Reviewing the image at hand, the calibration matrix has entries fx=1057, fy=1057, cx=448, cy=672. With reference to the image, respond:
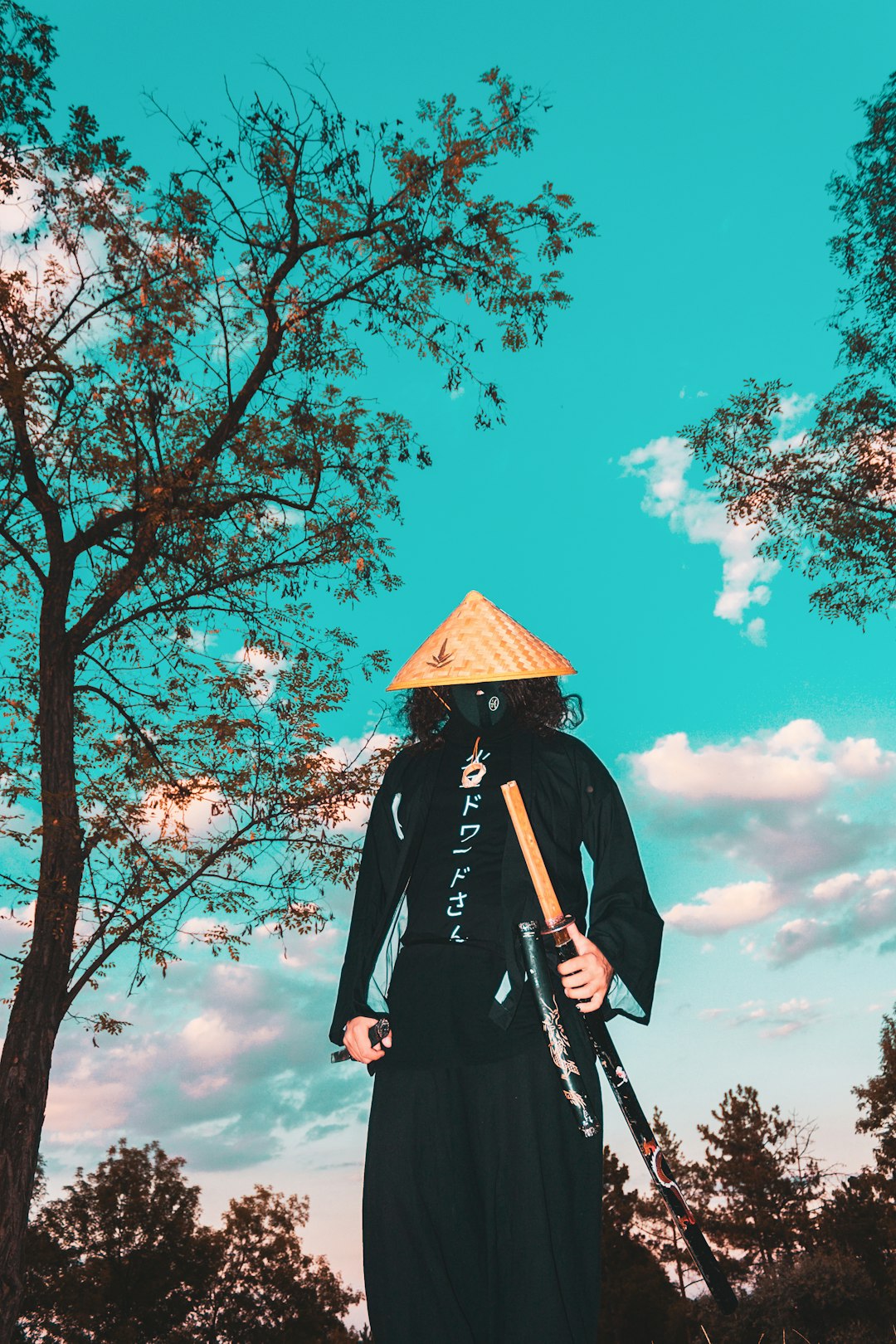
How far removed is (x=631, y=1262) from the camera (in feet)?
122

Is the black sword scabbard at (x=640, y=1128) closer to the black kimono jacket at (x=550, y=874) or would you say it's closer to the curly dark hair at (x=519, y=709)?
the black kimono jacket at (x=550, y=874)

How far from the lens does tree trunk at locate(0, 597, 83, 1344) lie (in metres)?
9.47

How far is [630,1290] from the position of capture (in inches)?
1398

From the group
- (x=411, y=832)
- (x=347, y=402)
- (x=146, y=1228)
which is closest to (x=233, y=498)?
(x=347, y=402)

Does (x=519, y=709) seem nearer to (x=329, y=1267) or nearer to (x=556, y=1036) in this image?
(x=556, y=1036)

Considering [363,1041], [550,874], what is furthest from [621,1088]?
[363,1041]

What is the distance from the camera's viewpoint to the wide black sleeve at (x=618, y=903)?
3844 millimetres

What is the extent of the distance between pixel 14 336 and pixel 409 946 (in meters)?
10.7

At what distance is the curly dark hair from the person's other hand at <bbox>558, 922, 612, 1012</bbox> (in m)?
1.08

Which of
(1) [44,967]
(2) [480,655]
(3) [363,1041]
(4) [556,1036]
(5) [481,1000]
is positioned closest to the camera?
(4) [556,1036]

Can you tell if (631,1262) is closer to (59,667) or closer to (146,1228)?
(146,1228)

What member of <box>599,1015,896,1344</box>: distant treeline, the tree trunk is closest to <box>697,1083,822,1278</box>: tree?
<box>599,1015,896,1344</box>: distant treeline

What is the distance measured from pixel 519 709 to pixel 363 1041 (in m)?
1.51

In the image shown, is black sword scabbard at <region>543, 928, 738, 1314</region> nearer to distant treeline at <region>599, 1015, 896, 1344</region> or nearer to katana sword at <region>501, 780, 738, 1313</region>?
katana sword at <region>501, 780, 738, 1313</region>
